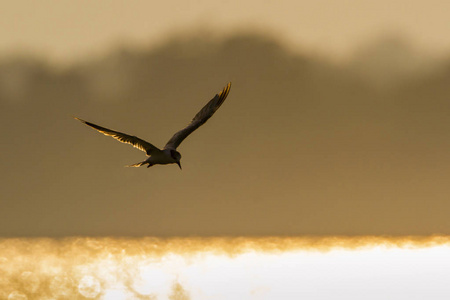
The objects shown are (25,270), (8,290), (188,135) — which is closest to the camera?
(188,135)

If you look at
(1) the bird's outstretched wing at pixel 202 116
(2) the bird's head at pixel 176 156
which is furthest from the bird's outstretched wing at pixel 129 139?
(1) the bird's outstretched wing at pixel 202 116

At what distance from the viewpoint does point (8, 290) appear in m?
79.0

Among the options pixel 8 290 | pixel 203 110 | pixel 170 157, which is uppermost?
pixel 203 110

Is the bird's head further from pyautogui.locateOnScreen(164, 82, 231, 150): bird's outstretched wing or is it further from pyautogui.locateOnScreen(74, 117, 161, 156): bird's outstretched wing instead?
pyautogui.locateOnScreen(164, 82, 231, 150): bird's outstretched wing

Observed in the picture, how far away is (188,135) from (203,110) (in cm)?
155

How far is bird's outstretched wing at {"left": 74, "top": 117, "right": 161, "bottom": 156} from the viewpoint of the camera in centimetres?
4191

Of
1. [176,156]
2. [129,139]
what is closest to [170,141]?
[176,156]

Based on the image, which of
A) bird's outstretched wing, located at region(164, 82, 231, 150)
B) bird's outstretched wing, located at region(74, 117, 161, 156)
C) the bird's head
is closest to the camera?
bird's outstretched wing, located at region(74, 117, 161, 156)

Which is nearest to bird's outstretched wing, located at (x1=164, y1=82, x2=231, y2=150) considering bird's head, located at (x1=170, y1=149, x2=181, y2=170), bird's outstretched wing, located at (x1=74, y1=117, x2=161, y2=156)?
bird's head, located at (x1=170, y1=149, x2=181, y2=170)

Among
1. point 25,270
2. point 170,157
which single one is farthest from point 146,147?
point 25,270

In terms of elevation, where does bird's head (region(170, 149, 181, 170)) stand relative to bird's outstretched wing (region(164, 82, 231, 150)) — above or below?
below

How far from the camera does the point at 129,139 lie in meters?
44.5

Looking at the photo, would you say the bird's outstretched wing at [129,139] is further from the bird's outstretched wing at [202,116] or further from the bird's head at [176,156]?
the bird's outstretched wing at [202,116]

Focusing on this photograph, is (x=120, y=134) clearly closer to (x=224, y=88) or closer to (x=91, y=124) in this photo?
(x=91, y=124)
